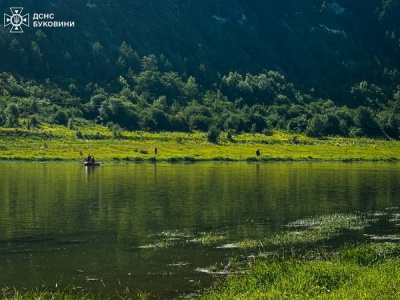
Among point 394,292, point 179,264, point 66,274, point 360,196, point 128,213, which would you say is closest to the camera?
point 394,292

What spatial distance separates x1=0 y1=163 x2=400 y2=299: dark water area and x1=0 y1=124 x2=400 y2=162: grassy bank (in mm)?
42825

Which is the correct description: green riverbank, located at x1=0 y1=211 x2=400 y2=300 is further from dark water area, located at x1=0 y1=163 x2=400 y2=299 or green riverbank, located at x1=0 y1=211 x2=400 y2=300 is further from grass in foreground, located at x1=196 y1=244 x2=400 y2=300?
dark water area, located at x1=0 y1=163 x2=400 y2=299

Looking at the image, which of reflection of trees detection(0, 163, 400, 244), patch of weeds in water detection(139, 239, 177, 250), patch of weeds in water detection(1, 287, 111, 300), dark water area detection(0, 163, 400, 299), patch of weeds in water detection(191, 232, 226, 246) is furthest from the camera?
reflection of trees detection(0, 163, 400, 244)

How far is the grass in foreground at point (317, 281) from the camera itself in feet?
81.8

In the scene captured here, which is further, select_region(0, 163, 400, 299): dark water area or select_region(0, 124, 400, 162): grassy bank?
select_region(0, 124, 400, 162): grassy bank

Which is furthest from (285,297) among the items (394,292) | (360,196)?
(360,196)

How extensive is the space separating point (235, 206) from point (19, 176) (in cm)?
4017

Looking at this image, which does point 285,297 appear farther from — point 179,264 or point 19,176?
point 19,176

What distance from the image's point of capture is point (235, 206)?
2410 inches

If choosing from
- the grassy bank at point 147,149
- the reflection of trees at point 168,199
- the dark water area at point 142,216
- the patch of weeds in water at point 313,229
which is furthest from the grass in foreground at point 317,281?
the grassy bank at point 147,149

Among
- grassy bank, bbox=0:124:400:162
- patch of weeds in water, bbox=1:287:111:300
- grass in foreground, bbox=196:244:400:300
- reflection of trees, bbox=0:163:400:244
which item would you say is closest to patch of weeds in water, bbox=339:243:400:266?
grass in foreground, bbox=196:244:400:300

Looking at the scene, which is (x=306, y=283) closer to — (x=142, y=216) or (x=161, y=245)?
(x=161, y=245)

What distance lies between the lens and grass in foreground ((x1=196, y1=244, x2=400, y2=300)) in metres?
24.9

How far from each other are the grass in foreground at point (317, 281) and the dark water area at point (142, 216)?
3.19 meters
